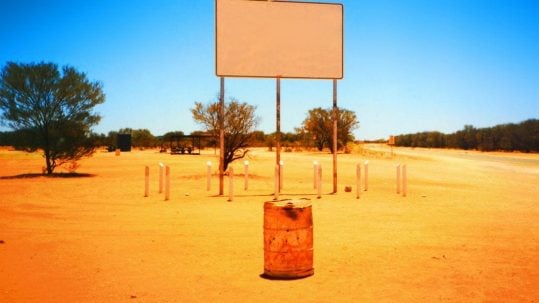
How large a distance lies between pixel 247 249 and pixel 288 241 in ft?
6.30

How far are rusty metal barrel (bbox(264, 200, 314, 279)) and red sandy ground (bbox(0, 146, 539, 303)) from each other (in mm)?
198

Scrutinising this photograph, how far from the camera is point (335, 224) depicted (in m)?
10.7

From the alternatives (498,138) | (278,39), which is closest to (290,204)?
(278,39)

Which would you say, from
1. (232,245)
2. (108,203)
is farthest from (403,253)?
(108,203)

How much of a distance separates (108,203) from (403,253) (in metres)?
9.20

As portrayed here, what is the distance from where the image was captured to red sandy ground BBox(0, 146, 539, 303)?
18.9 feet

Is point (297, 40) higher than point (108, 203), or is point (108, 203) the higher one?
point (297, 40)

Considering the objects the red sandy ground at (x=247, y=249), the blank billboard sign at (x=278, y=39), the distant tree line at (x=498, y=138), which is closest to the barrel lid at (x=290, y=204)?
the red sandy ground at (x=247, y=249)

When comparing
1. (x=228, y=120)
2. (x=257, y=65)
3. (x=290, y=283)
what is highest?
(x=257, y=65)

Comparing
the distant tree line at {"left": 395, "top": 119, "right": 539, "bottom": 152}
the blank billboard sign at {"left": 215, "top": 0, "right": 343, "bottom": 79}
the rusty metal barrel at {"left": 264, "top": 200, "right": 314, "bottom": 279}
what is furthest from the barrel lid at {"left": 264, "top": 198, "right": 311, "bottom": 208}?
the distant tree line at {"left": 395, "top": 119, "right": 539, "bottom": 152}

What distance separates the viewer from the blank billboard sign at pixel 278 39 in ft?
54.2

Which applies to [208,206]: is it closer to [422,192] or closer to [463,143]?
[422,192]

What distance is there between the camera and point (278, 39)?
55.1 ft

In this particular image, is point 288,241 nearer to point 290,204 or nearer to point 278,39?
point 290,204
